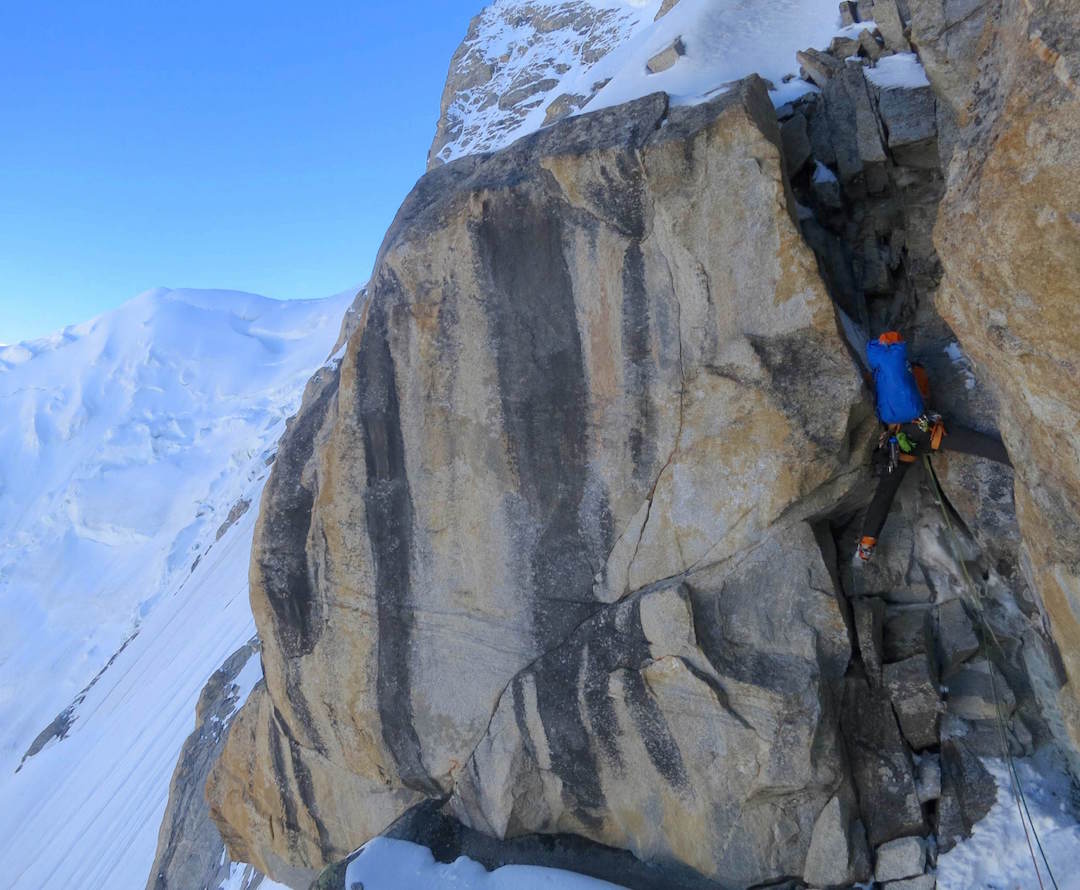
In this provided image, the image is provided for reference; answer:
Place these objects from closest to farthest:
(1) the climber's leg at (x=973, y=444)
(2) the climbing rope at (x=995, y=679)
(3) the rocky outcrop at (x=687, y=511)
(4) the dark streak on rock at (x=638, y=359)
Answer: (2) the climbing rope at (x=995, y=679), (3) the rocky outcrop at (x=687, y=511), (1) the climber's leg at (x=973, y=444), (4) the dark streak on rock at (x=638, y=359)

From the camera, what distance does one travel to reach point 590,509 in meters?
6.91

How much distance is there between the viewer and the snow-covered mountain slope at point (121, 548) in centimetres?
1634

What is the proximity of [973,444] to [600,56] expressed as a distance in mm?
34329

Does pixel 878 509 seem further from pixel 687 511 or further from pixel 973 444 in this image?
pixel 687 511

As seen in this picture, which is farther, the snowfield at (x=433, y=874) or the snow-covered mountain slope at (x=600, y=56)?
the snow-covered mountain slope at (x=600, y=56)

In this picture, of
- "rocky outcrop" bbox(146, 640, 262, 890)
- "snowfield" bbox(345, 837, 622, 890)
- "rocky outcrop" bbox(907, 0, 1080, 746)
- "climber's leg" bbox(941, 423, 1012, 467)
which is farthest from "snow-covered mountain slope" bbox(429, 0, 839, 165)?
"rocky outcrop" bbox(146, 640, 262, 890)

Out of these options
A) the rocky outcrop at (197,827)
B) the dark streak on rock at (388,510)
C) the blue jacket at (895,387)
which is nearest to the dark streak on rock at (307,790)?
the dark streak on rock at (388,510)

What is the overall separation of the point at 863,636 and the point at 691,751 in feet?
5.52

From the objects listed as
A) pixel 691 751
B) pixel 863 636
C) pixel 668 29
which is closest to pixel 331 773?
pixel 691 751

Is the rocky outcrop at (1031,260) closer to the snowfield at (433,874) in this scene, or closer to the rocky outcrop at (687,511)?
the rocky outcrop at (687,511)

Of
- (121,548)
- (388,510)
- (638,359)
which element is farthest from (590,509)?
(121,548)

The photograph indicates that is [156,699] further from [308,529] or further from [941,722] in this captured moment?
[941,722]

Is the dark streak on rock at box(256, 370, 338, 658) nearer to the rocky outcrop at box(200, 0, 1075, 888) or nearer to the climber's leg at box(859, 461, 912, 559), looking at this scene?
the rocky outcrop at box(200, 0, 1075, 888)

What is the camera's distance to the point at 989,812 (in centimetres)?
579
